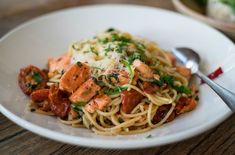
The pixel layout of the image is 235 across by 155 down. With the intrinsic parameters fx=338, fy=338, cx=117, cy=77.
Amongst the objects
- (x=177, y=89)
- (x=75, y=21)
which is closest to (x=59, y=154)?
(x=177, y=89)

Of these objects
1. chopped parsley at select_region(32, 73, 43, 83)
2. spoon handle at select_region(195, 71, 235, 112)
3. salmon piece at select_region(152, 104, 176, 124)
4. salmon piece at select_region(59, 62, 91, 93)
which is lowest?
salmon piece at select_region(152, 104, 176, 124)

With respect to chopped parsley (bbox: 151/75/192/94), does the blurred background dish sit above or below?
above

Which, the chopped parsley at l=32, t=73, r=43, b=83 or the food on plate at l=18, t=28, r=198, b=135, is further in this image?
the chopped parsley at l=32, t=73, r=43, b=83

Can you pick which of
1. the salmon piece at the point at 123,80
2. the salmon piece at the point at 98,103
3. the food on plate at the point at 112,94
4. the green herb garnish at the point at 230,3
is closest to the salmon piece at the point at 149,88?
the food on plate at the point at 112,94

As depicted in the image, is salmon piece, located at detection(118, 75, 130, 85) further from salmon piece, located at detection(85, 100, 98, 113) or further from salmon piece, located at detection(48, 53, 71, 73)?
salmon piece, located at detection(48, 53, 71, 73)

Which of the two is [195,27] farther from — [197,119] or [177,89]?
[197,119]

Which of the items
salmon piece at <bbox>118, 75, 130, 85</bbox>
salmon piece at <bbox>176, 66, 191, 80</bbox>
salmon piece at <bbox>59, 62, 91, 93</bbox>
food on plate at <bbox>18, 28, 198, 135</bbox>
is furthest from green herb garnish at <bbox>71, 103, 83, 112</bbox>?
salmon piece at <bbox>176, 66, 191, 80</bbox>

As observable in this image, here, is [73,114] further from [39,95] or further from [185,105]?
[185,105]
